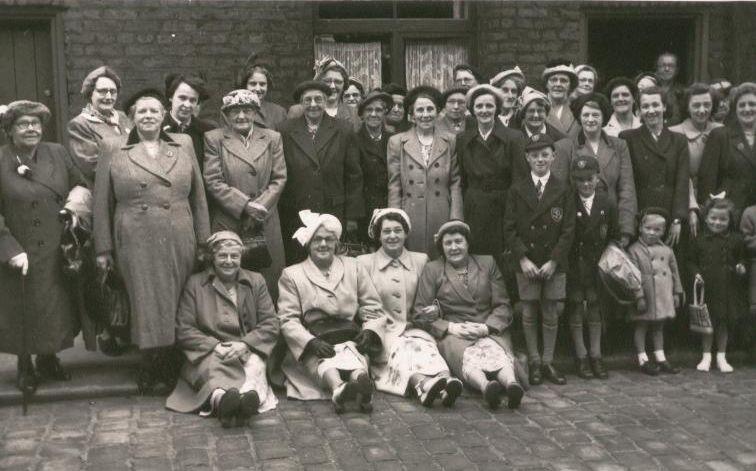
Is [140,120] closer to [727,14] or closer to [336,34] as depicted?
[336,34]

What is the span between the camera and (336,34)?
33.3 ft

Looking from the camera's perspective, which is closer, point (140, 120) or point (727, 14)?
point (140, 120)

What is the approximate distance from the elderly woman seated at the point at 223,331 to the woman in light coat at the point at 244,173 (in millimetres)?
405

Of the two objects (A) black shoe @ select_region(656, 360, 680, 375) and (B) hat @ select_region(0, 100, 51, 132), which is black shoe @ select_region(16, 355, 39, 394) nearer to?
(B) hat @ select_region(0, 100, 51, 132)

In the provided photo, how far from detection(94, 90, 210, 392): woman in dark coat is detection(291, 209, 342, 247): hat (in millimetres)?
803

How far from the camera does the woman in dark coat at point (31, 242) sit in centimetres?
644

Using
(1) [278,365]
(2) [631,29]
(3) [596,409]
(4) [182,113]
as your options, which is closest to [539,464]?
(3) [596,409]

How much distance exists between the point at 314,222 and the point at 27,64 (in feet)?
13.9

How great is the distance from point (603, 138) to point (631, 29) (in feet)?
12.3

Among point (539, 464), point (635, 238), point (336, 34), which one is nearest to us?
point (539, 464)

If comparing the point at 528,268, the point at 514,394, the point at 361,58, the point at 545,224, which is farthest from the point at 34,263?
the point at 361,58

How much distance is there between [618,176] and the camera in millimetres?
7422

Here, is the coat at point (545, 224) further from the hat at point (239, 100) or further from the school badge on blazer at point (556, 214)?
the hat at point (239, 100)

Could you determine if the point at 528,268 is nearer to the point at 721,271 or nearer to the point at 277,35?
the point at 721,271
